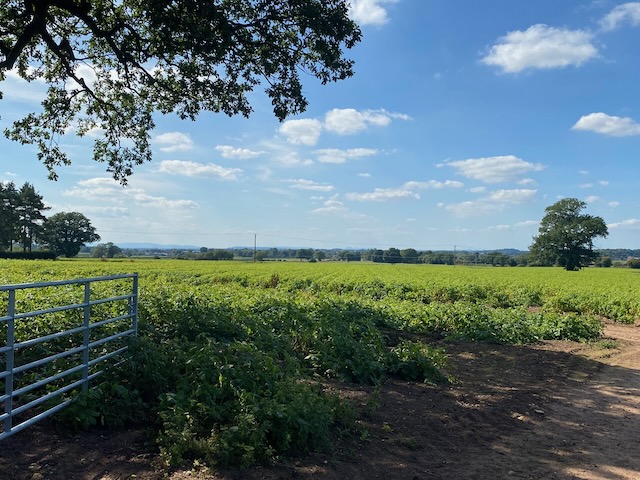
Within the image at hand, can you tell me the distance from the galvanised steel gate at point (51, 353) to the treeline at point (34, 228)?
72.4 m

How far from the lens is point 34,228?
86000 mm

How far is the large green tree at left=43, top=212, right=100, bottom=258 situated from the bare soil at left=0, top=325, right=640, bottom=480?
336 ft

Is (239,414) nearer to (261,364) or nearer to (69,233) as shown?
(261,364)

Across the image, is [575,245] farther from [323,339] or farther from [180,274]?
[323,339]

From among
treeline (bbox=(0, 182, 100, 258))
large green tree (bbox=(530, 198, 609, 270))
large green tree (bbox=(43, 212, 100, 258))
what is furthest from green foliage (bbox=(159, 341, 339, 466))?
large green tree (bbox=(43, 212, 100, 258))

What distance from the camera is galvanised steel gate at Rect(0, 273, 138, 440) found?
4.10m

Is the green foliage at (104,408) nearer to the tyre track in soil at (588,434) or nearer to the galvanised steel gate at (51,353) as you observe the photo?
the galvanised steel gate at (51,353)

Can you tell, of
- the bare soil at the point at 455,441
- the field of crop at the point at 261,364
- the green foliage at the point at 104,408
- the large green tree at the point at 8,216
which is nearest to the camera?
the bare soil at the point at 455,441

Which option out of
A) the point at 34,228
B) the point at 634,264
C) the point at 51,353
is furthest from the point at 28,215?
the point at 634,264

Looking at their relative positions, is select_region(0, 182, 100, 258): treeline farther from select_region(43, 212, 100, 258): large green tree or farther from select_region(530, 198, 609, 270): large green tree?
select_region(530, 198, 609, 270): large green tree

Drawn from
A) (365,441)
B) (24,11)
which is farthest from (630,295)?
(24,11)

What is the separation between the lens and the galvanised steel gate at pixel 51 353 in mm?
4098

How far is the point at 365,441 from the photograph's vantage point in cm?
503

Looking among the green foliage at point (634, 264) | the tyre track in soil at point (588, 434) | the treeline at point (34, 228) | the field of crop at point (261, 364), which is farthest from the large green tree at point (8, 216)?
the green foliage at point (634, 264)
